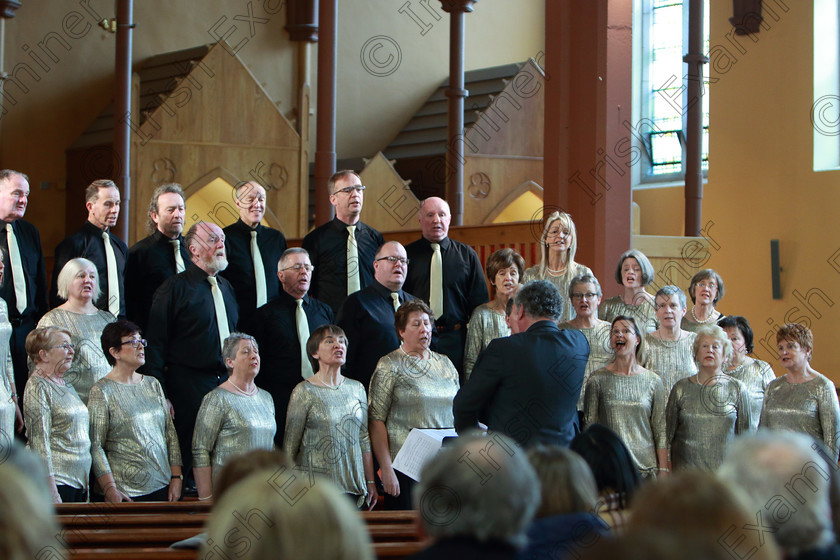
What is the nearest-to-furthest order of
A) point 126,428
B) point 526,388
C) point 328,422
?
point 526,388 < point 126,428 < point 328,422

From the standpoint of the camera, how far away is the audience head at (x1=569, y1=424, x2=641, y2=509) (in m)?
2.55

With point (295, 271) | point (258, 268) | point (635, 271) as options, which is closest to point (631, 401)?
point (635, 271)

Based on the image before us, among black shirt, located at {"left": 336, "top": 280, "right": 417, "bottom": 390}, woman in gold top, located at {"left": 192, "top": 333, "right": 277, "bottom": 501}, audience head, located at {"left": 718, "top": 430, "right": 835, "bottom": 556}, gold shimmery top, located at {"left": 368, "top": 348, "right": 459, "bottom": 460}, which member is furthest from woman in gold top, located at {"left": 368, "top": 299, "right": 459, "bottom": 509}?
audience head, located at {"left": 718, "top": 430, "right": 835, "bottom": 556}

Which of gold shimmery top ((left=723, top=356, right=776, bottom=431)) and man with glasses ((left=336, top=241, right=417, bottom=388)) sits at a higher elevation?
man with glasses ((left=336, top=241, right=417, bottom=388))

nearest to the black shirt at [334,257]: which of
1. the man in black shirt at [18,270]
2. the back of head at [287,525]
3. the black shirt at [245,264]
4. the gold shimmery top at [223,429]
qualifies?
the black shirt at [245,264]

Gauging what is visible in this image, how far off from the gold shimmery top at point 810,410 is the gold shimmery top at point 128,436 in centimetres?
289

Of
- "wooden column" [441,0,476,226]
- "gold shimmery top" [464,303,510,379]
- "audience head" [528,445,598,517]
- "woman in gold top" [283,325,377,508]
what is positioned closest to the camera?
"audience head" [528,445,598,517]

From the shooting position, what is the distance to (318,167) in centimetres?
877

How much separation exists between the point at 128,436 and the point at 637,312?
252 cm

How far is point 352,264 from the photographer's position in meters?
5.18

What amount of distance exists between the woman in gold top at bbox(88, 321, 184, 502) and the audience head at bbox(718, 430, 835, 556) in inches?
108

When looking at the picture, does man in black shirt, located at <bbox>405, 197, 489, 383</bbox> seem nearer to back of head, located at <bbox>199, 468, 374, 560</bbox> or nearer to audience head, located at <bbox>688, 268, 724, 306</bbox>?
audience head, located at <bbox>688, 268, 724, 306</bbox>

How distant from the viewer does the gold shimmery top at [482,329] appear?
477 centimetres

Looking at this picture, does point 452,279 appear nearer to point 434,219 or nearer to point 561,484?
point 434,219
